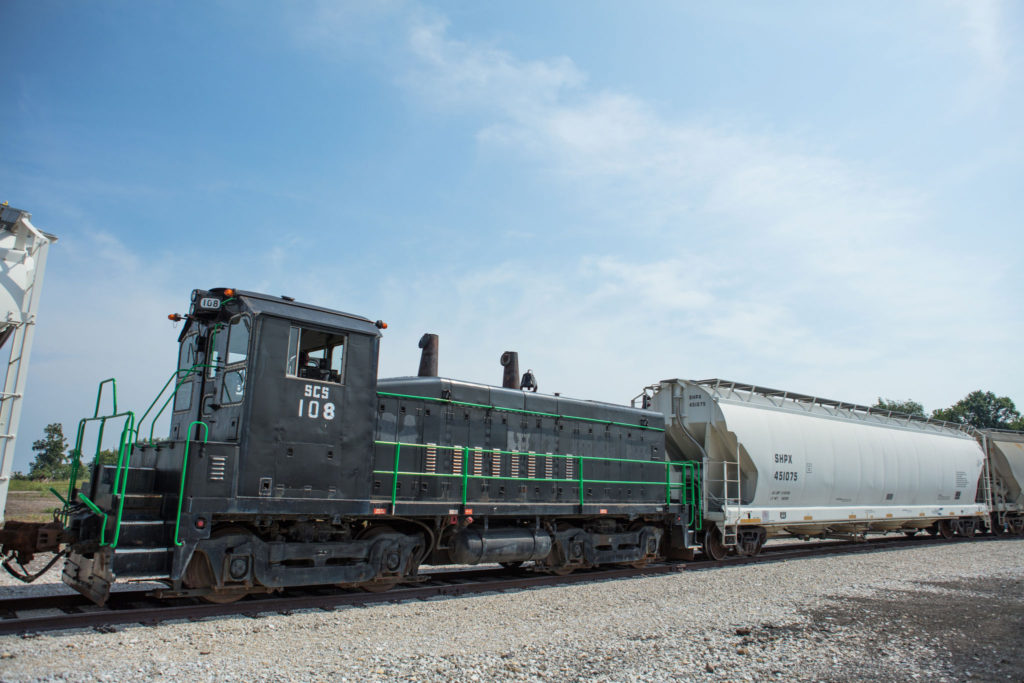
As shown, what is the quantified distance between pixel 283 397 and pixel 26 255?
8.58m

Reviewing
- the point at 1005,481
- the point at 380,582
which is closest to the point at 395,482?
the point at 380,582

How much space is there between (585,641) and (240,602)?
4095 millimetres

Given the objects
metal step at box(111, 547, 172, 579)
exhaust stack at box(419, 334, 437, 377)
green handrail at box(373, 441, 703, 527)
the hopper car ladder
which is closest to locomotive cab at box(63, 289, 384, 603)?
metal step at box(111, 547, 172, 579)

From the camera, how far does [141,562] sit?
22.9 ft

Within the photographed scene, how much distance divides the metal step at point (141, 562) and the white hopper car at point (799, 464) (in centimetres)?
1035

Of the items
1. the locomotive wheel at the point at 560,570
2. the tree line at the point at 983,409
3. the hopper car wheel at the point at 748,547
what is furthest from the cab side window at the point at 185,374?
the tree line at the point at 983,409

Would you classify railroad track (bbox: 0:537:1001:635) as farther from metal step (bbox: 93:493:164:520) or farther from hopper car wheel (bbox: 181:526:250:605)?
metal step (bbox: 93:493:164:520)

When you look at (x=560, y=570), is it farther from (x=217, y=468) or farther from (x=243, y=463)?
(x=217, y=468)

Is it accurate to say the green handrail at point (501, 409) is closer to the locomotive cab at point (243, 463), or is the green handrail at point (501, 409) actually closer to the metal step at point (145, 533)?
the locomotive cab at point (243, 463)

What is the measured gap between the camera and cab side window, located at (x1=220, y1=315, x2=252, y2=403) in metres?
8.05

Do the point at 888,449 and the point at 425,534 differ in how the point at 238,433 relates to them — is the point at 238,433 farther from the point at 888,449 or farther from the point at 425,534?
the point at 888,449

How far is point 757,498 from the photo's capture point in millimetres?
14281

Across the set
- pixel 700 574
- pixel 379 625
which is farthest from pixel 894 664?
pixel 700 574

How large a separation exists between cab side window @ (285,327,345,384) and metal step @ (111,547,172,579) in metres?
2.49
